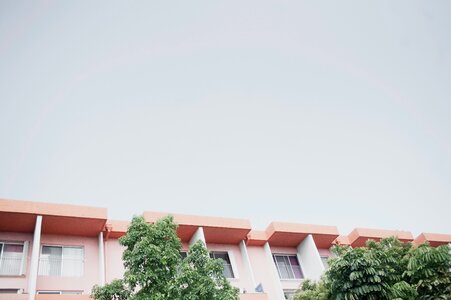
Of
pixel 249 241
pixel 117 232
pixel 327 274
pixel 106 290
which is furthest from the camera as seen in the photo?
pixel 249 241

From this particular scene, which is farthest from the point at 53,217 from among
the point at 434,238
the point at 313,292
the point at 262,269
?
the point at 434,238

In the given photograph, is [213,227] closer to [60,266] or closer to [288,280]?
[288,280]

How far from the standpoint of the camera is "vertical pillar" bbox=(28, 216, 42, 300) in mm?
14395

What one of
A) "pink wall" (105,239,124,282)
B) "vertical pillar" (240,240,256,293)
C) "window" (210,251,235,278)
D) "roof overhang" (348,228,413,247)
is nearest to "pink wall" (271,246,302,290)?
"vertical pillar" (240,240,256,293)

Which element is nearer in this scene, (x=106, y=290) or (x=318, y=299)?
(x=106, y=290)

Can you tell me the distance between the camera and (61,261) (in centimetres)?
1691

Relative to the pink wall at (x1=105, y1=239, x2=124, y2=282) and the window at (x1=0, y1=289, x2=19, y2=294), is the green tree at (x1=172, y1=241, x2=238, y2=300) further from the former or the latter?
the window at (x1=0, y1=289, x2=19, y2=294)

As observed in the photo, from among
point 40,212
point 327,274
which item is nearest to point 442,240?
point 327,274

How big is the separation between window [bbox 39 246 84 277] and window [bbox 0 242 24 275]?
74 centimetres

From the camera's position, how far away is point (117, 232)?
1817 centimetres

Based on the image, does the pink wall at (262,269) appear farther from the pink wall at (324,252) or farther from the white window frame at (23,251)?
the white window frame at (23,251)

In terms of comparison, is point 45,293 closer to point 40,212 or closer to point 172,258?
point 40,212

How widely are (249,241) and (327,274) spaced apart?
7387 mm

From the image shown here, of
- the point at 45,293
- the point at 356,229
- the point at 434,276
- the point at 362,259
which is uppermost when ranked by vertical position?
the point at 356,229
